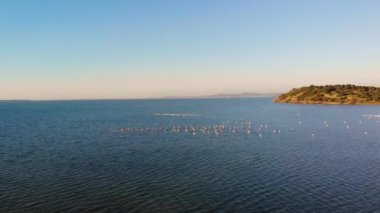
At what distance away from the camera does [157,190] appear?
3800 centimetres

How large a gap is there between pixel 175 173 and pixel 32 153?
30.0m

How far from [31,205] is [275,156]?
37.0 meters

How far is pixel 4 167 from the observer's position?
49938 mm

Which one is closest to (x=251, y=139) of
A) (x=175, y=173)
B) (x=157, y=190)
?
(x=175, y=173)

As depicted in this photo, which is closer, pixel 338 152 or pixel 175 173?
pixel 175 173

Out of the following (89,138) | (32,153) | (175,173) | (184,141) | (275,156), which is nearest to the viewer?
(175,173)

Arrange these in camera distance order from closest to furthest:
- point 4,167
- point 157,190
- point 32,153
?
point 157,190 < point 4,167 < point 32,153

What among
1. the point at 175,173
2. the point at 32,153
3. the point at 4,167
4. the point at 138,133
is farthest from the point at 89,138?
the point at 175,173

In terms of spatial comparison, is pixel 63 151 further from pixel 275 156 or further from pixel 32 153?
pixel 275 156

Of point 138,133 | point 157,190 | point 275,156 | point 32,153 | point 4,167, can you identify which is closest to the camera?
point 157,190

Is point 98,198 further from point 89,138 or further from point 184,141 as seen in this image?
point 89,138

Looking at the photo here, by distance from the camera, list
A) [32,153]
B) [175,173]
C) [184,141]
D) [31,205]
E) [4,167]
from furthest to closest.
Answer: [184,141], [32,153], [4,167], [175,173], [31,205]

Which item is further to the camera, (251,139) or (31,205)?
(251,139)

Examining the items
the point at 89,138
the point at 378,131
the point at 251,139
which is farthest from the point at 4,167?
the point at 378,131
